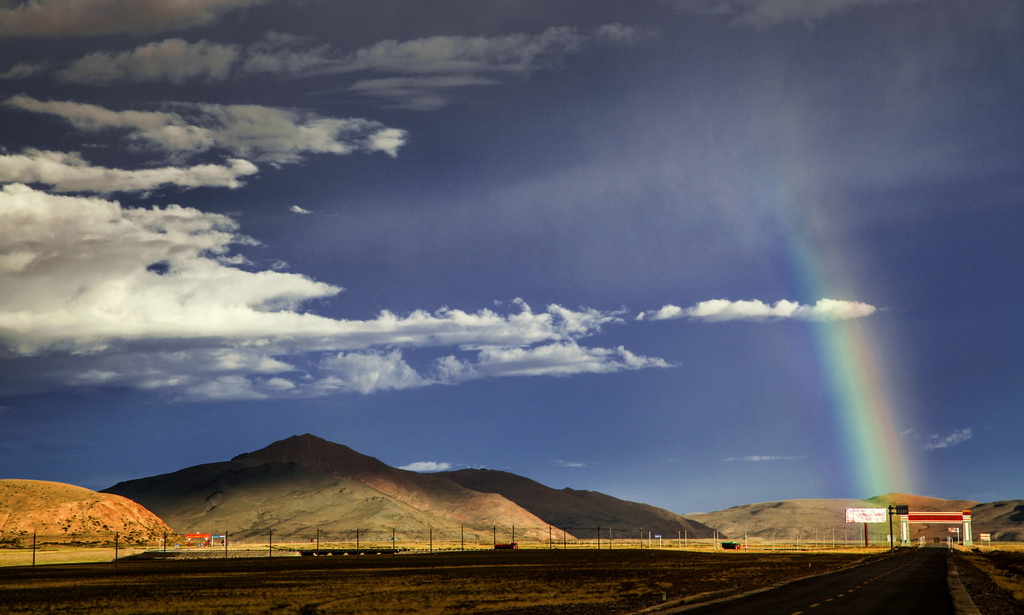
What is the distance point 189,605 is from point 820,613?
33958mm

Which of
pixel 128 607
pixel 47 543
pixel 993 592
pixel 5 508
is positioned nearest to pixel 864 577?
pixel 993 592

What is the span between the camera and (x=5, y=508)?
633 feet

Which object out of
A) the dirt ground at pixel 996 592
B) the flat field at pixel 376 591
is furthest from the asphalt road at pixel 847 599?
the flat field at pixel 376 591

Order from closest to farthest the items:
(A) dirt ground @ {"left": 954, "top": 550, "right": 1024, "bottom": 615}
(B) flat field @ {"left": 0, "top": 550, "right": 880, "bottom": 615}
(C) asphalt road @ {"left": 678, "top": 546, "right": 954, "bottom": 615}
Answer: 1. (C) asphalt road @ {"left": 678, "top": 546, "right": 954, "bottom": 615}
2. (A) dirt ground @ {"left": 954, "top": 550, "right": 1024, "bottom": 615}
3. (B) flat field @ {"left": 0, "top": 550, "right": 880, "bottom": 615}

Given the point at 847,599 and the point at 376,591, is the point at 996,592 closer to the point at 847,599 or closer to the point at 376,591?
the point at 847,599

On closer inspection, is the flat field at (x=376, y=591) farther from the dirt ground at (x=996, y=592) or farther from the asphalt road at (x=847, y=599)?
the dirt ground at (x=996, y=592)

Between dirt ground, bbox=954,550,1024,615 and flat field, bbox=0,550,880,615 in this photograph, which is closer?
dirt ground, bbox=954,550,1024,615

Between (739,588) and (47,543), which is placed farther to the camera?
(47,543)

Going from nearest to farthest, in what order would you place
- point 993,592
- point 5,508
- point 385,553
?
point 993,592 → point 385,553 → point 5,508

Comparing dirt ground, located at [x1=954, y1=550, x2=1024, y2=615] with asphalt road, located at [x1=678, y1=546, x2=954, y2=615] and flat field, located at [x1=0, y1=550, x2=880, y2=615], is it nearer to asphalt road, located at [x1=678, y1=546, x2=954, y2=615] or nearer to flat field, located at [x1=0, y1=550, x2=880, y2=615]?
asphalt road, located at [x1=678, y1=546, x2=954, y2=615]

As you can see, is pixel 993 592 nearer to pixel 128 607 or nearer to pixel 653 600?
pixel 653 600

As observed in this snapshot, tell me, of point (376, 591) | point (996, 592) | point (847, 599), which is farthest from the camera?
point (376, 591)

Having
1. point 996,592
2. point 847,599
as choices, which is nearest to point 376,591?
point 847,599

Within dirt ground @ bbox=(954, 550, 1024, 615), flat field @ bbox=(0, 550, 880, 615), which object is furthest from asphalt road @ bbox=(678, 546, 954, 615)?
flat field @ bbox=(0, 550, 880, 615)
